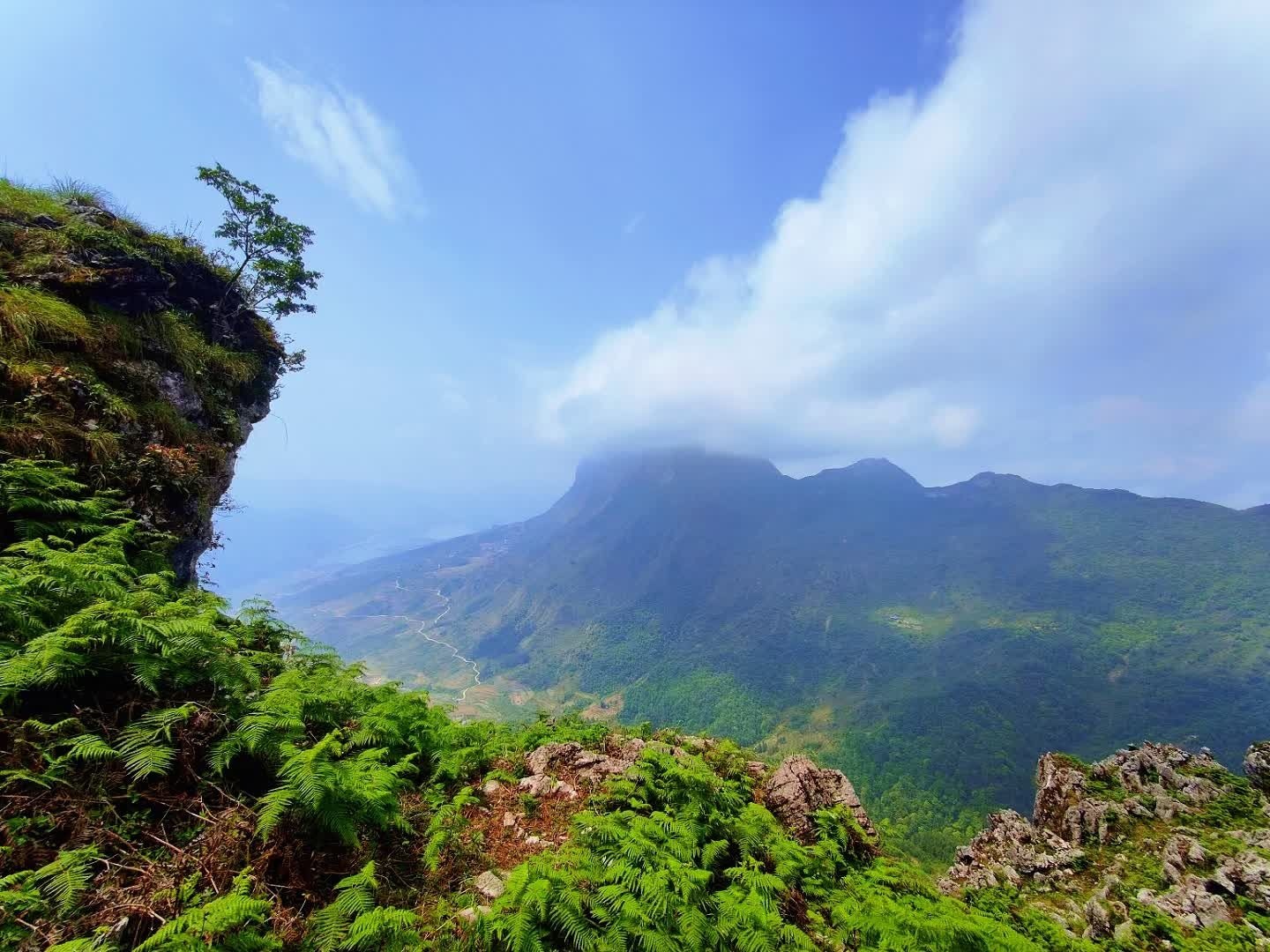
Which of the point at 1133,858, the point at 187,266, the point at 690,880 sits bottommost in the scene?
the point at 1133,858

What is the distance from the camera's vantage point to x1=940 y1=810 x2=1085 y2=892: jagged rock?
12805 mm

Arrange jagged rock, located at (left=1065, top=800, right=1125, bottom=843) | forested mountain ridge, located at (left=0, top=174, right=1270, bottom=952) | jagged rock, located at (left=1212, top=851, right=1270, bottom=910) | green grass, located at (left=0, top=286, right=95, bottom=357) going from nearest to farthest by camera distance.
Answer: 1. forested mountain ridge, located at (left=0, top=174, right=1270, bottom=952)
2. green grass, located at (left=0, top=286, right=95, bottom=357)
3. jagged rock, located at (left=1212, top=851, right=1270, bottom=910)
4. jagged rock, located at (left=1065, top=800, right=1125, bottom=843)

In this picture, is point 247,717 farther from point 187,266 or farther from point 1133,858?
point 1133,858

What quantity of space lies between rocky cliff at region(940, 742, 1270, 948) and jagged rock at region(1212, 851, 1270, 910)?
0.07ft

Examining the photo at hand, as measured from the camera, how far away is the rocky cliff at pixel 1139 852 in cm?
973

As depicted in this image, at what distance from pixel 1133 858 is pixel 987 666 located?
499ft

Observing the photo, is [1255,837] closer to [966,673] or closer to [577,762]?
[577,762]

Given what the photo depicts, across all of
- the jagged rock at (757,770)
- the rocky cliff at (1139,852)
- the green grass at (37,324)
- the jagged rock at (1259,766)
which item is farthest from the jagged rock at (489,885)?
the jagged rock at (1259,766)

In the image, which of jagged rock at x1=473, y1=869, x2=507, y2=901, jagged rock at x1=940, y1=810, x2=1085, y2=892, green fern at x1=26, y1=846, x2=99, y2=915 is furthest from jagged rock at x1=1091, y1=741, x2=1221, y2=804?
green fern at x1=26, y1=846, x2=99, y2=915

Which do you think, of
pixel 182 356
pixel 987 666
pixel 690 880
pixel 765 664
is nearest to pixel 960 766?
pixel 987 666

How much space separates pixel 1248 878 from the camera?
408 inches

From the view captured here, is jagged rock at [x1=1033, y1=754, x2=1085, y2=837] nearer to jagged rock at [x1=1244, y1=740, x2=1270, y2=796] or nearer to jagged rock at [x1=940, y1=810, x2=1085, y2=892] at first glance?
jagged rock at [x1=940, y1=810, x2=1085, y2=892]

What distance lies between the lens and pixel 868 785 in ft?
270

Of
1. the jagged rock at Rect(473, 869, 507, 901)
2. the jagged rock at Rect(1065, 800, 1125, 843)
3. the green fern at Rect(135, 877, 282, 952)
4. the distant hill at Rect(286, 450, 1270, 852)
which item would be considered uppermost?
the green fern at Rect(135, 877, 282, 952)
